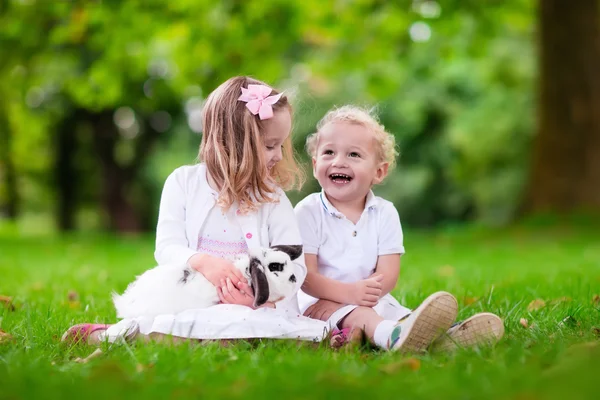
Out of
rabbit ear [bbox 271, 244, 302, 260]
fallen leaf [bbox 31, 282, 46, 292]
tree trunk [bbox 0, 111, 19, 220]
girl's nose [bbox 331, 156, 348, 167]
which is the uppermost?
girl's nose [bbox 331, 156, 348, 167]

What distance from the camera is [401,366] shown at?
2469 millimetres

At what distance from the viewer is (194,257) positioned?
3139 mm

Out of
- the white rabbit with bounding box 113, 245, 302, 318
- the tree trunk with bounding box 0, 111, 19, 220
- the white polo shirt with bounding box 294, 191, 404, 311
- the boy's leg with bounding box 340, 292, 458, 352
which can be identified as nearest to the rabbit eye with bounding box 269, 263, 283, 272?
the white rabbit with bounding box 113, 245, 302, 318

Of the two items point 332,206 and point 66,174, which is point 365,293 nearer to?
point 332,206

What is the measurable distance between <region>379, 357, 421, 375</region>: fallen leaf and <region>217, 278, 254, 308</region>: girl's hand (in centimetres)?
81

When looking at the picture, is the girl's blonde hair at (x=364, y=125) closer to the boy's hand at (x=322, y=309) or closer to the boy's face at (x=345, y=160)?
the boy's face at (x=345, y=160)

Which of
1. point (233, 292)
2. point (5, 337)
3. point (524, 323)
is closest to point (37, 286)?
point (5, 337)

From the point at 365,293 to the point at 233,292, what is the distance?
2.10 feet

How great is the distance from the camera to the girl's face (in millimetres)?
3365

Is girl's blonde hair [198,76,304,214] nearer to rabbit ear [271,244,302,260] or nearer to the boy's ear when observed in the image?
rabbit ear [271,244,302,260]

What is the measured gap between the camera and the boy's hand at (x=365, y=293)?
11.0 feet

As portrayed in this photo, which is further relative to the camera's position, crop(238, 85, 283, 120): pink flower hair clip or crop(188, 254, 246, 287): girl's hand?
crop(238, 85, 283, 120): pink flower hair clip

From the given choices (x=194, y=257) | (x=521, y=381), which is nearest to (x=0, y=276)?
(x=194, y=257)

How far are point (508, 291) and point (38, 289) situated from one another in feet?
10.9
